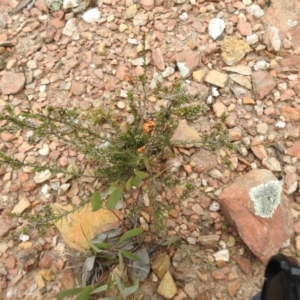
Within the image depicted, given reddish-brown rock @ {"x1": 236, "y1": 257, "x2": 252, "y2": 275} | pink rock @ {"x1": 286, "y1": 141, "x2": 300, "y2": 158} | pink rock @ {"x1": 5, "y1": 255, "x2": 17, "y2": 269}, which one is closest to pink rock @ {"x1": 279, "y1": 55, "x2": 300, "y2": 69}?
pink rock @ {"x1": 286, "y1": 141, "x2": 300, "y2": 158}

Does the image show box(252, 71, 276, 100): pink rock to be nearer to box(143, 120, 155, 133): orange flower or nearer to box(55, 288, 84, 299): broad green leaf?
box(143, 120, 155, 133): orange flower

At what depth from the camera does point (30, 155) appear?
2057mm

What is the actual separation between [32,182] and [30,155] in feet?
0.47

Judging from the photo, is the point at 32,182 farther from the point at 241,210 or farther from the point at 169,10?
the point at 169,10

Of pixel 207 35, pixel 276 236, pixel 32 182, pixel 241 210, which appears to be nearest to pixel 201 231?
pixel 241 210

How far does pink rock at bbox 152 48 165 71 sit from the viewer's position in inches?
86.5

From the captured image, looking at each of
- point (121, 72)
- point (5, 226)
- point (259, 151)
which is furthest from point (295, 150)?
point (5, 226)

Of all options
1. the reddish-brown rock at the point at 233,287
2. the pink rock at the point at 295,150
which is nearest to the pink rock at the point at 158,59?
the pink rock at the point at 295,150

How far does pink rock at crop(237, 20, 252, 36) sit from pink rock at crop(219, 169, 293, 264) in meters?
0.84

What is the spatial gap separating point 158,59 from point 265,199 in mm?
905

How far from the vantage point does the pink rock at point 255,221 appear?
176cm

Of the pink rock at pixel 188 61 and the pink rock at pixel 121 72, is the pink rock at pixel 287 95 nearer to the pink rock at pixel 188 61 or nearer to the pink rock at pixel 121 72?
the pink rock at pixel 188 61

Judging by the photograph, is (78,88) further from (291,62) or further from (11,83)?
(291,62)

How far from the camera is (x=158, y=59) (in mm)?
2213
